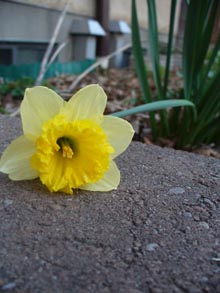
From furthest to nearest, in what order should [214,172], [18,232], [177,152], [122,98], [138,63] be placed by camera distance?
[122,98] → [138,63] → [177,152] → [214,172] → [18,232]

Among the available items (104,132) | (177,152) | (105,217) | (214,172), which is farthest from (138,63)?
(105,217)

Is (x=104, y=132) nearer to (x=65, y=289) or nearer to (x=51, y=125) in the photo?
(x=51, y=125)

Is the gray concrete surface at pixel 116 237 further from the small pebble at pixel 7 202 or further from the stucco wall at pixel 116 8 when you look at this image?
the stucco wall at pixel 116 8

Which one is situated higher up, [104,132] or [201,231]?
[104,132]

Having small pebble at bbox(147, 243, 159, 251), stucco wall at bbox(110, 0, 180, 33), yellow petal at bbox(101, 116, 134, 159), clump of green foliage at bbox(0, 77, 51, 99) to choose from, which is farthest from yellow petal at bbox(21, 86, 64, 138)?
stucco wall at bbox(110, 0, 180, 33)

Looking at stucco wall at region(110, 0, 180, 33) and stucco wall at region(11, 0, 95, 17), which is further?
stucco wall at region(110, 0, 180, 33)

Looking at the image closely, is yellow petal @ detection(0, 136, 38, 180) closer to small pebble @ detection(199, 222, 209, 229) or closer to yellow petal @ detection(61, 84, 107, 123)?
yellow petal @ detection(61, 84, 107, 123)
